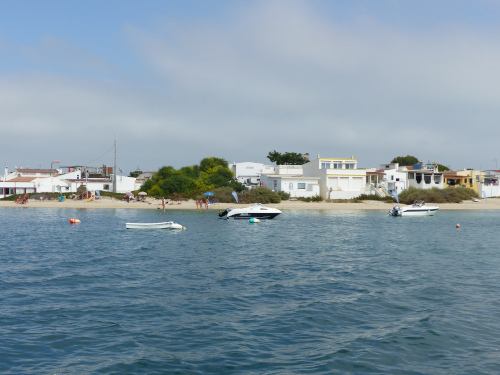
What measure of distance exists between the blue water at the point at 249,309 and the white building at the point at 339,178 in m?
49.5

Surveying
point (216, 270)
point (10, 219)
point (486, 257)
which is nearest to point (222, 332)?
point (216, 270)

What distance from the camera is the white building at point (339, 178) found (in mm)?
85000

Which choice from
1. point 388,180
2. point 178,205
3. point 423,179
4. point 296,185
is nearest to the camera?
point 178,205

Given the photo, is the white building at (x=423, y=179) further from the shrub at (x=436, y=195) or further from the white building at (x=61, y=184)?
the white building at (x=61, y=184)

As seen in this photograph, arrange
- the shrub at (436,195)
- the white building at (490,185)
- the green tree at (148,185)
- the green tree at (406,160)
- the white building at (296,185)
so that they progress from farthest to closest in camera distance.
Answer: the green tree at (406,160)
the white building at (490,185)
the green tree at (148,185)
the white building at (296,185)
the shrub at (436,195)

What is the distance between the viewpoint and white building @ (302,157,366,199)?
85.0m

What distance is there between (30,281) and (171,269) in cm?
716

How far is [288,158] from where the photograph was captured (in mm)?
118188

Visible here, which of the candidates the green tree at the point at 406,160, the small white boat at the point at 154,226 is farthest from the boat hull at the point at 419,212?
the green tree at the point at 406,160

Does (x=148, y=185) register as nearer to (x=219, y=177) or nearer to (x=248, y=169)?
(x=219, y=177)

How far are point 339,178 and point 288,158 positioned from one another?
33.6m

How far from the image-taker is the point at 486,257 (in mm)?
30062

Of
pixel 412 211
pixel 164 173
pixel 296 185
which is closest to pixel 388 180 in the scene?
pixel 296 185

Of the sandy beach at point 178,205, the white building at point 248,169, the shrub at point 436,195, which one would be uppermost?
the white building at point 248,169
